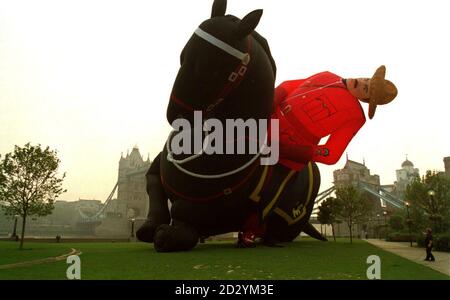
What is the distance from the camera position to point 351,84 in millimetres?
9859

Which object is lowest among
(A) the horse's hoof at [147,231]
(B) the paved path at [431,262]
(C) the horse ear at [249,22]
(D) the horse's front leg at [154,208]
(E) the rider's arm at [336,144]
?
(B) the paved path at [431,262]

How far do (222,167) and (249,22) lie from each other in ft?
12.2

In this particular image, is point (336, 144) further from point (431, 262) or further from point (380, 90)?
point (431, 262)

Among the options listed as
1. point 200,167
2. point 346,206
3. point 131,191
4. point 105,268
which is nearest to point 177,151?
point 200,167

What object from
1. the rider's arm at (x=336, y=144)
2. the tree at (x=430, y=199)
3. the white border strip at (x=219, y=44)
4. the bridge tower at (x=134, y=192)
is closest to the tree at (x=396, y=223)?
the tree at (x=430, y=199)

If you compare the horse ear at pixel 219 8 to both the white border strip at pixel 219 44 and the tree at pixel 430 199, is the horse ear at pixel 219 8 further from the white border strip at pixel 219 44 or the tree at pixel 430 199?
the tree at pixel 430 199

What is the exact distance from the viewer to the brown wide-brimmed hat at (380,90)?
9305 millimetres

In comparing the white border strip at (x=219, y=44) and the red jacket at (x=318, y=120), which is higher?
the white border strip at (x=219, y=44)

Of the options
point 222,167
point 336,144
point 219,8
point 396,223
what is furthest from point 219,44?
point 396,223

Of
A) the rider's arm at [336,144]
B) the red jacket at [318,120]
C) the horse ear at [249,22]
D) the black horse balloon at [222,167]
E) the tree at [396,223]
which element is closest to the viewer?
the horse ear at [249,22]

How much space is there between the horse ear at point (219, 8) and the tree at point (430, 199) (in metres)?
23.6

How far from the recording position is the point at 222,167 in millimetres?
9211
